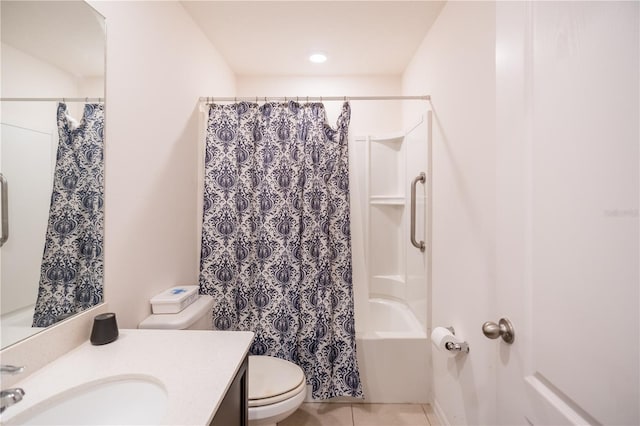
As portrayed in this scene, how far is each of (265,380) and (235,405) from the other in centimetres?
53

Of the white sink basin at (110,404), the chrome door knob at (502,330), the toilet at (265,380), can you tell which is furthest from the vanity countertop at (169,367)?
the chrome door knob at (502,330)

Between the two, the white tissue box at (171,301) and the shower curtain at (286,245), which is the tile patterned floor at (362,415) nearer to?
the shower curtain at (286,245)

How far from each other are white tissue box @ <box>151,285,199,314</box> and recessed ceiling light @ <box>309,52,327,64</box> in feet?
6.59

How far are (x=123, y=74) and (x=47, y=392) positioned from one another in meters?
1.19

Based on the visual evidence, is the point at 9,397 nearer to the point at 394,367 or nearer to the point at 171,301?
the point at 171,301

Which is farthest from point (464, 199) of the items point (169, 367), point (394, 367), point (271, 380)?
point (169, 367)

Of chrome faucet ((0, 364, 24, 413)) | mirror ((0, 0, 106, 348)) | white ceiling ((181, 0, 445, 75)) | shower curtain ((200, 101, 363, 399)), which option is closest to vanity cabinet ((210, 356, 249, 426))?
chrome faucet ((0, 364, 24, 413))

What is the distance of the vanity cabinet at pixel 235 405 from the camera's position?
0.81 metres

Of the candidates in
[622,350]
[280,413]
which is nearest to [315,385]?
[280,413]

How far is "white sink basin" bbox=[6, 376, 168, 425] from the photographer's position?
754 millimetres

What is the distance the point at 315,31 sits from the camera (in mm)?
2090

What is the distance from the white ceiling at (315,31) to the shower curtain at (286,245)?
0.65 meters

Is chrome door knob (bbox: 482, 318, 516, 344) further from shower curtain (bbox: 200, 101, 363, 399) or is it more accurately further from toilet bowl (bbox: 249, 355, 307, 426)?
shower curtain (bbox: 200, 101, 363, 399)

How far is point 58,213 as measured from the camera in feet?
3.21
